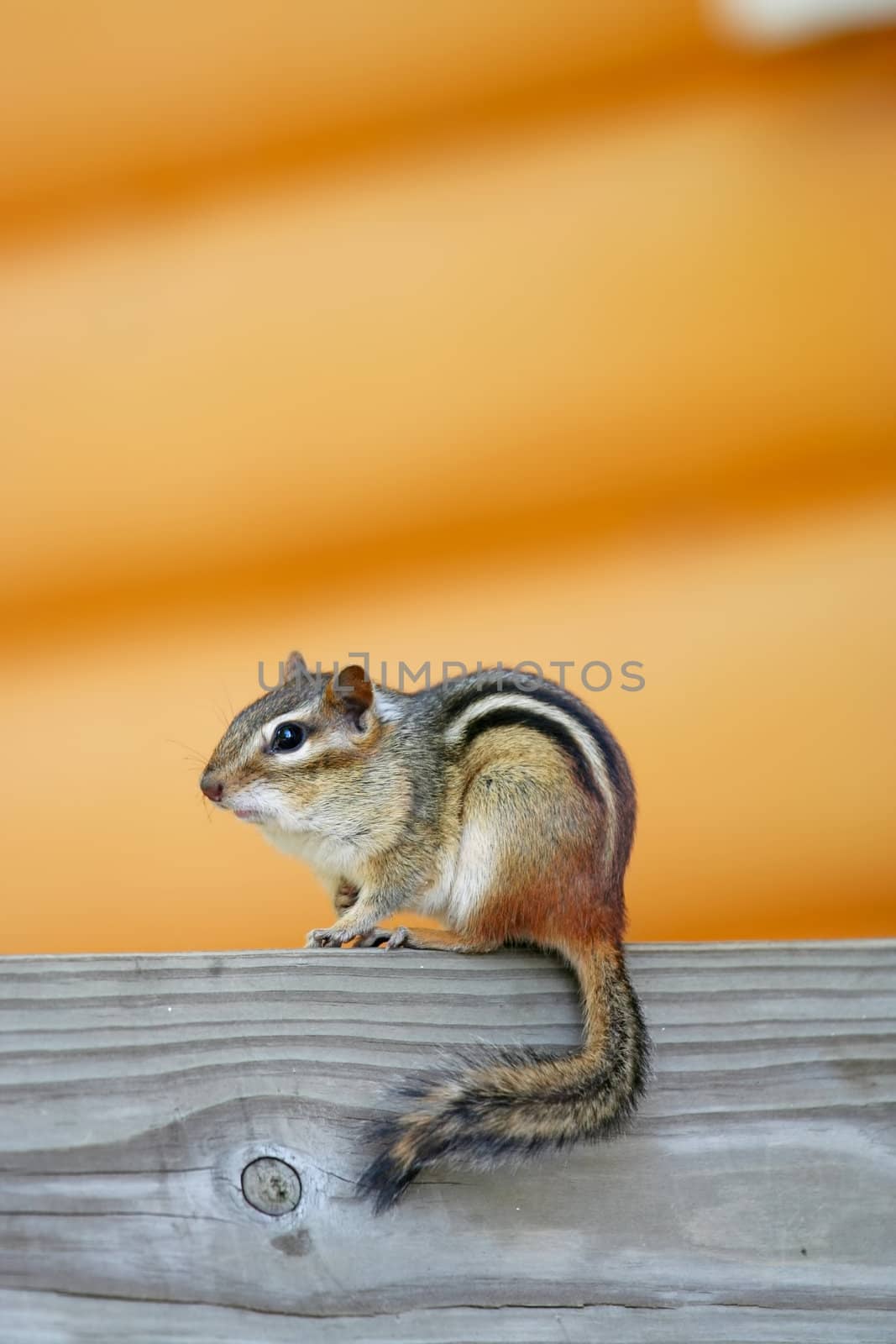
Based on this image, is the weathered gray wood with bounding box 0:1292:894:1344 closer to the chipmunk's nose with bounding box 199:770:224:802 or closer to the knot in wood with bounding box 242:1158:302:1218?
the knot in wood with bounding box 242:1158:302:1218

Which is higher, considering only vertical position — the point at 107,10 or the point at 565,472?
the point at 107,10

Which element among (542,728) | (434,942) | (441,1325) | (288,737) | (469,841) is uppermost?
(288,737)

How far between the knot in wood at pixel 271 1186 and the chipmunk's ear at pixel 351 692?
1144 millimetres

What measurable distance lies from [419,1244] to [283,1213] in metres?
0.19

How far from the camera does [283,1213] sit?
1.89 metres

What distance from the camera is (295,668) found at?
10.3 ft

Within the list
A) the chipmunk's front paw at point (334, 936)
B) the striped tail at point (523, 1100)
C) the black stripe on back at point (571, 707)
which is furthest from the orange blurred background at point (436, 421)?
the striped tail at point (523, 1100)

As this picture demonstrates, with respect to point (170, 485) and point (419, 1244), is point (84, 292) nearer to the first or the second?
point (170, 485)

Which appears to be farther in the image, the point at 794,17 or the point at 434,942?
the point at 794,17

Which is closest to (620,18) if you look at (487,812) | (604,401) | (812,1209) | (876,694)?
(604,401)

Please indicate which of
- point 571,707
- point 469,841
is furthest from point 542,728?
point 469,841

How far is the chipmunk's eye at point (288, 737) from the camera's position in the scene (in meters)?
2.97

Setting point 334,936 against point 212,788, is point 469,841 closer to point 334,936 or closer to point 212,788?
point 334,936

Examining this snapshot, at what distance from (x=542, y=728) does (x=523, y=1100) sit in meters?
0.76
